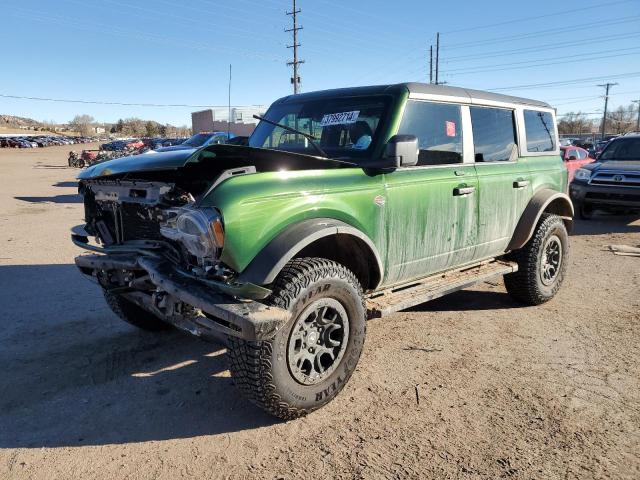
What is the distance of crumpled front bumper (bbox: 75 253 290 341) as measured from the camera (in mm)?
2594

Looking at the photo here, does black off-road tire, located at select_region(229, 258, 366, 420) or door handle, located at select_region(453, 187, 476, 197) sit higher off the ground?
door handle, located at select_region(453, 187, 476, 197)

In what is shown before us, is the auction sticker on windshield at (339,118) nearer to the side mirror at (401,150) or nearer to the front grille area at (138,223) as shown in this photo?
the side mirror at (401,150)

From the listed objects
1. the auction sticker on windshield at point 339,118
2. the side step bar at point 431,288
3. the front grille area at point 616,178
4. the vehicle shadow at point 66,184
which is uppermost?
the auction sticker on windshield at point 339,118

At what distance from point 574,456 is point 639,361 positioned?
5.38 feet

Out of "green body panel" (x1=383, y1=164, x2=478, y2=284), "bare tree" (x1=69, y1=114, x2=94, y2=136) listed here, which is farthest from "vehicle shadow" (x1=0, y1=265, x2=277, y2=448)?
"bare tree" (x1=69, y1=114, x2=94, y2=136)

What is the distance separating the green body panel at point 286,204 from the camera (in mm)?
2744

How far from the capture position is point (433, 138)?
4.07m

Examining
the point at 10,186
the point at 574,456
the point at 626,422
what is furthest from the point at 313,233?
the point at 10,186

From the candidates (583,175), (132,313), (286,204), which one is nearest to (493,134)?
(286,204)

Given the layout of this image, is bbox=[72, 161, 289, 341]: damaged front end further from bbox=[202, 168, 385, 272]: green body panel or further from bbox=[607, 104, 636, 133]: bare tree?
bbox=[607, 104, 636, 133]: bare tree

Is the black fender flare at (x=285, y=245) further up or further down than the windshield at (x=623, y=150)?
further down

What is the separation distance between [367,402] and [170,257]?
1593 millimetres

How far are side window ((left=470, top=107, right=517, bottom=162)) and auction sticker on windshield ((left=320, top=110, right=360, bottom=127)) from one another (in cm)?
117

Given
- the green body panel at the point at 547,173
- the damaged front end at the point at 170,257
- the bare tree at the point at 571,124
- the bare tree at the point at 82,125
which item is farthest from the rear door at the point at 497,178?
the bare tree at the point at 82,125
